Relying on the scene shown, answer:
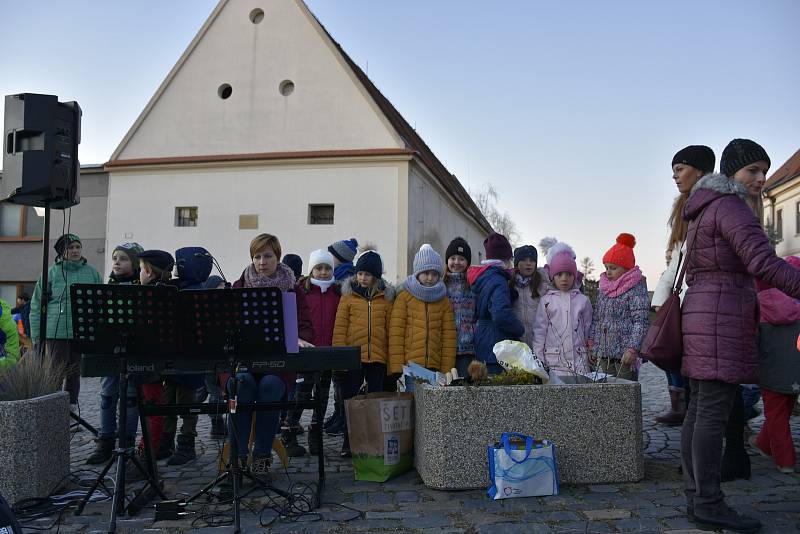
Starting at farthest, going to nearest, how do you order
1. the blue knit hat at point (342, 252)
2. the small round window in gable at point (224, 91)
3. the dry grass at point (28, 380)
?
1. the small round window in gable at point (224, 91)
2. the blue knit hat at point (342, 252)
3. the dry grass at point (28, 380)

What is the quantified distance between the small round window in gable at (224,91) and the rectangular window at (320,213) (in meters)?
4.36

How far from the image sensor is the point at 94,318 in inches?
158

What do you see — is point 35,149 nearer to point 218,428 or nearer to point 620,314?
point 218,428

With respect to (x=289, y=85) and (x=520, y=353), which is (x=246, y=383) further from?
(x=289, y=85)

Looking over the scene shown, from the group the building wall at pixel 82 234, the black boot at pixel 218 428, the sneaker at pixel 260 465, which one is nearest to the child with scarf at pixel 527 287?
the sneaker at pixel 260 465

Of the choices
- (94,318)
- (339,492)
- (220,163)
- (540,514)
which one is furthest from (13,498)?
(220,163)

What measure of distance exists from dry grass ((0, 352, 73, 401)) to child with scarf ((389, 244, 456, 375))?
→ 2550mm

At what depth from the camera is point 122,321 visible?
4023 mm

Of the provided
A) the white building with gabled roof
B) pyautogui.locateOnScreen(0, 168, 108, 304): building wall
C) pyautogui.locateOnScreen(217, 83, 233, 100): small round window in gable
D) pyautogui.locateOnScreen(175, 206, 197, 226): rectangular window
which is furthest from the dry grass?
pyautogui.locateOnScreen(0, 168, 108, 304): building wall

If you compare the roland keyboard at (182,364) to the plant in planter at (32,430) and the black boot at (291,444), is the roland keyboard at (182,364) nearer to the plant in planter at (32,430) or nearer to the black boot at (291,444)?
the plant in planter at (32,430)

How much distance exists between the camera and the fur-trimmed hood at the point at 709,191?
363 cm

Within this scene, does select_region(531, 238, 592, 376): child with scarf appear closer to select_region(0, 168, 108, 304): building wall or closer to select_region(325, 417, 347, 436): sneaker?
select_region(325, 417, 347, 436): sneaker

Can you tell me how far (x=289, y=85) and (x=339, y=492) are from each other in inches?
684

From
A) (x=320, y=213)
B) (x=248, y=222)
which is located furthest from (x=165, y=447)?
(x=248, y=222)
